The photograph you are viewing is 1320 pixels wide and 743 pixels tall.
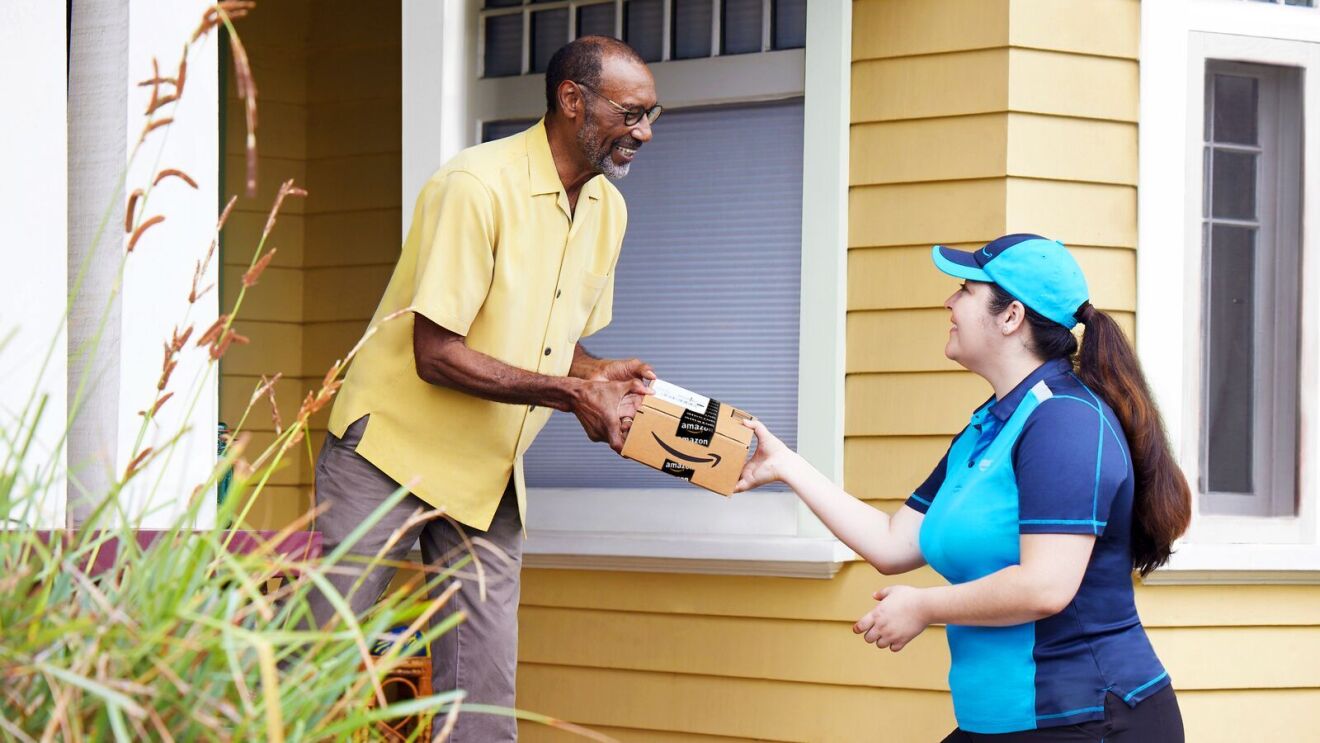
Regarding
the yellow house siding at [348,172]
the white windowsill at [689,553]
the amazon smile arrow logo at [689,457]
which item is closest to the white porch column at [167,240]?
the amazon smile arrow logo at [689,457]

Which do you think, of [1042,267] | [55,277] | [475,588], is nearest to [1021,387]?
[1042,267]

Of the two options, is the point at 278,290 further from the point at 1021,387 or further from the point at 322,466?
the point at 1021,387

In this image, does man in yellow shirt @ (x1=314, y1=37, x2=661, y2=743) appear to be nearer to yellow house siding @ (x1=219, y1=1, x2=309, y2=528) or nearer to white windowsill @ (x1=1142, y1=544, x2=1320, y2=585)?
white windowsill @ (x1=1142, y1=544, x2=1320, y2=585)

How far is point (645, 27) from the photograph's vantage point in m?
3.88

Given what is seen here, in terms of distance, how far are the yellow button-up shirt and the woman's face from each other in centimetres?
82

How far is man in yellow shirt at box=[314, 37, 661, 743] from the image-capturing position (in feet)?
Answer: 8.87

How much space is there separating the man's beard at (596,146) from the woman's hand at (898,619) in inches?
39.4

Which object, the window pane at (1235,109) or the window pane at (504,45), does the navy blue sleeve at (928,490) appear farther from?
the window pane at (504,45)

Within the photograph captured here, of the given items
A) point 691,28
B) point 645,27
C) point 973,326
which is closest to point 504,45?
point 645,27

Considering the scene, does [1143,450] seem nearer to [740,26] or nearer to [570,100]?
[570,100]

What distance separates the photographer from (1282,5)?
12.3 ft

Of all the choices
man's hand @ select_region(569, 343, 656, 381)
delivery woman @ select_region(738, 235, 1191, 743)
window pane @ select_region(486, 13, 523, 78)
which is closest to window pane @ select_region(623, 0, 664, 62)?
window pane @ select_region(486, 13, 523, 78)

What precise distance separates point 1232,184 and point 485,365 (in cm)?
215

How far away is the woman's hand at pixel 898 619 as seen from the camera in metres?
2.38
